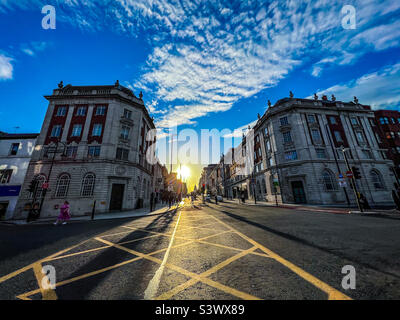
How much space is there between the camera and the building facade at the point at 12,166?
17453 millimetres

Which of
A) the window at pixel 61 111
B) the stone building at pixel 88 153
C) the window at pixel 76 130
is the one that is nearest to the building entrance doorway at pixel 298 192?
the stone building at pixel 88 153

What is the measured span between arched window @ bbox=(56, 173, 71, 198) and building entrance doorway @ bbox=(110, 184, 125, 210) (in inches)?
211

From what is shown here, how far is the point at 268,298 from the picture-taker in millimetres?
2047

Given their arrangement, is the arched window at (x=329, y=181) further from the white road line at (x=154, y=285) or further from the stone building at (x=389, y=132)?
the white road line at (x=154, y=285)

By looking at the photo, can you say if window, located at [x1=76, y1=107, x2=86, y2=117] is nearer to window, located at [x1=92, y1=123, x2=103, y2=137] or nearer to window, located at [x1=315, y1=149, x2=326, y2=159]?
window, located at [x1=92, y1=123, x2=103, y2=137]

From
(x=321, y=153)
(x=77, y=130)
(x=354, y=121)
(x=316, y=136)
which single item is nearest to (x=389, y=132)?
(x=354, y=121)

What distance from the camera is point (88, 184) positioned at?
18391 millimetres

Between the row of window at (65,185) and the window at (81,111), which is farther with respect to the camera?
the window at (81,111)

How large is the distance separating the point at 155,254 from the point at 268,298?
319 cm

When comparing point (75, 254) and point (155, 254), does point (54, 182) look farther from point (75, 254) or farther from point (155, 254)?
point (155, 254)

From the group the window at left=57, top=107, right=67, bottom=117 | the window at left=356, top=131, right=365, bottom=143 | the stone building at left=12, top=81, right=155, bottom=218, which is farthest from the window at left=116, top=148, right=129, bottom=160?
the window at left=356, top=131, right=365, bottom=143

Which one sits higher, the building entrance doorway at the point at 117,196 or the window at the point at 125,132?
the window at the point at 125,132

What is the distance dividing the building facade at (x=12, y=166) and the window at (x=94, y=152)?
25.7 feet
